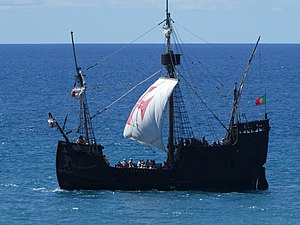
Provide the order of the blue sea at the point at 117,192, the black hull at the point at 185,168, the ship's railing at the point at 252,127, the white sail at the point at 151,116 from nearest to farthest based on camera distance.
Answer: the blue sea at the point at 117,192 < the black hull at the point at 185,168 < the ship's railing at the point at 252,127 < the white sail at the point at 151,116

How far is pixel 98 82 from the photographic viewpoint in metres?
179

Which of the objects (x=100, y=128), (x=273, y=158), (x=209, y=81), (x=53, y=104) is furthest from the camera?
(x=209, y=81)

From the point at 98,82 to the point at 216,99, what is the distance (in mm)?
48883

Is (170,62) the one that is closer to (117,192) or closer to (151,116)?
(151,116)

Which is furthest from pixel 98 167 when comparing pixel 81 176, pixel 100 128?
pixel 100 128

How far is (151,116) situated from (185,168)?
469 centimetres

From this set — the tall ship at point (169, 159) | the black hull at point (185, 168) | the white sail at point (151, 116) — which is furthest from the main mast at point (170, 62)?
the black hull at point (185, 168)

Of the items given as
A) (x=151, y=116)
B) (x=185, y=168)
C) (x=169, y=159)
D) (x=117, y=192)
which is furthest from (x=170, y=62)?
(x=117, y=192)

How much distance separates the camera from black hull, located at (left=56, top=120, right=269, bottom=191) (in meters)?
67.2

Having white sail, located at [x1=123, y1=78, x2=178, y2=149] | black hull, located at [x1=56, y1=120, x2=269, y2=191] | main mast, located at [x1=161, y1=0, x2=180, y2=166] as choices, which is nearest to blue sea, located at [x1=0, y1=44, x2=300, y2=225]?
black hull, located at [x1=56, y1=120, x2=269, y2=191]

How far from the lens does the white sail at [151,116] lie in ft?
228

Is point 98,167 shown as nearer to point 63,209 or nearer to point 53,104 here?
point 63,209

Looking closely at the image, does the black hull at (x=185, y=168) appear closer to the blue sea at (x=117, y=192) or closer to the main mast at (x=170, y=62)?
the blue sea at (x=117, y=192)

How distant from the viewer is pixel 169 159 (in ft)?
227
